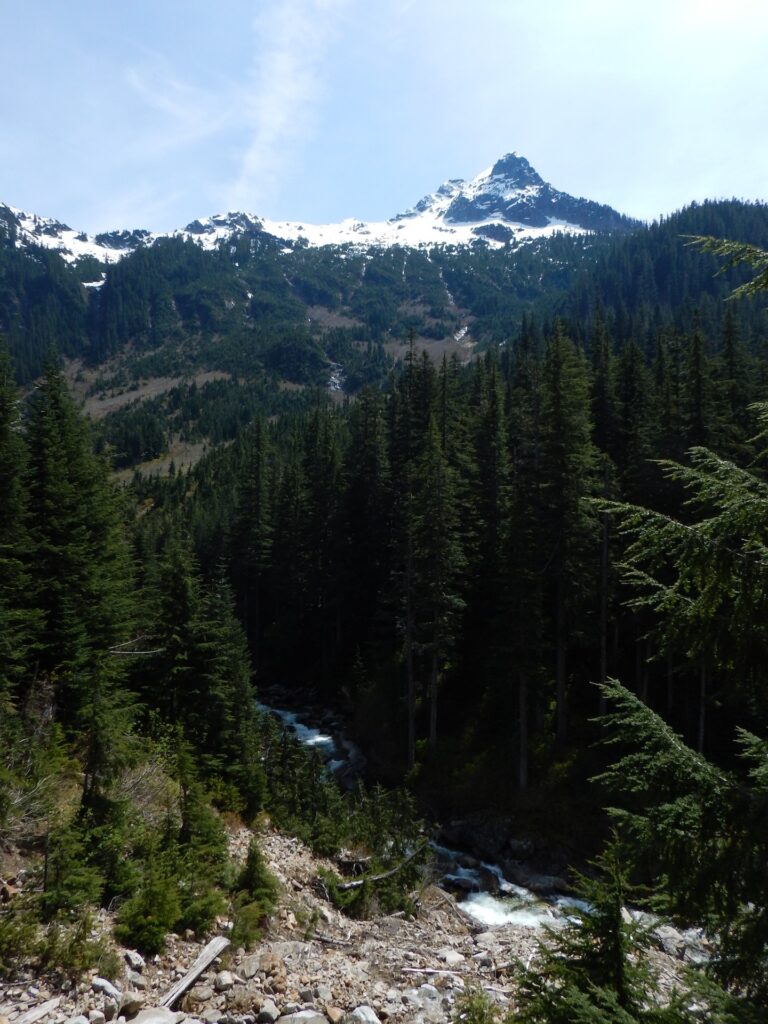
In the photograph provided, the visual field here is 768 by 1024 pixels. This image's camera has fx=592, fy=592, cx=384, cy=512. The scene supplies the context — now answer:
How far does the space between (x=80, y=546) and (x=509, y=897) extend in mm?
19863

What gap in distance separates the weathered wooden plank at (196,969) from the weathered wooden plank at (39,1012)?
1.69 m

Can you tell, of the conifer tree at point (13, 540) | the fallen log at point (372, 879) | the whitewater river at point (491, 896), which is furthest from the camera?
the whitewater river at point (491, 896)

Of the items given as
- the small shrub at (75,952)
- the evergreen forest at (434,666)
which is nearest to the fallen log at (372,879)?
the evergreen forest at (434,666)

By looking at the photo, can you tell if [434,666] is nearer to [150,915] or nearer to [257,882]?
[257,882]

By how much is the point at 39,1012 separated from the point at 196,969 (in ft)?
9.38

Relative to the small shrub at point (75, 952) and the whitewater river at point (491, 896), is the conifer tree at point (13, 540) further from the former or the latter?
the whitewater river at point (491, 896)

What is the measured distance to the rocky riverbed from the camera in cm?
894

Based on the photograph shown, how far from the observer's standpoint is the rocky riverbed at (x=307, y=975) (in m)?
8.94

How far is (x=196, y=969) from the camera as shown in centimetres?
1044

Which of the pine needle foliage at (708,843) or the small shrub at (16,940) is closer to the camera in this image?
the pine needle foliage at (708,843)

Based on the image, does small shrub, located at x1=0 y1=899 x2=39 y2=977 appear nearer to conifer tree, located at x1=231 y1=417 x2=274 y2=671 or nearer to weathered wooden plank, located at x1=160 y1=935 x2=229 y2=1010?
weathered wooden plank, located at x1=160 y1=935 x2=229 y2=1010

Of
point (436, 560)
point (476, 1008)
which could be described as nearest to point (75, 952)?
A: point (476, 1008)

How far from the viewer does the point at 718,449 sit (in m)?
30.4

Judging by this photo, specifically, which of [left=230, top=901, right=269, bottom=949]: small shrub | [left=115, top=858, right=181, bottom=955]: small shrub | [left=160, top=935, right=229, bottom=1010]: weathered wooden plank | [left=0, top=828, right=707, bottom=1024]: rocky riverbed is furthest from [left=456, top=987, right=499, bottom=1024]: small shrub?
[left=115, top=858, right=181, bottom=955]: small shrub
